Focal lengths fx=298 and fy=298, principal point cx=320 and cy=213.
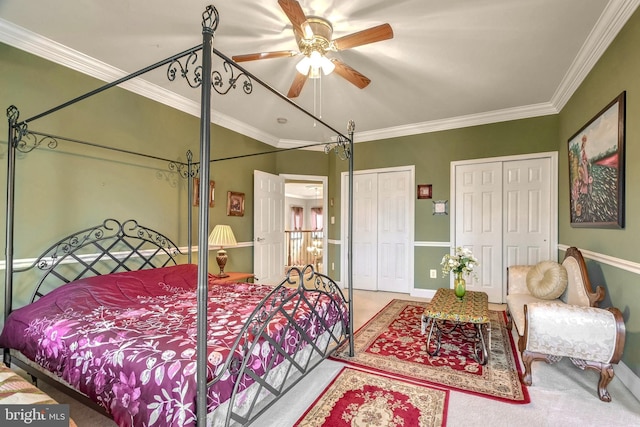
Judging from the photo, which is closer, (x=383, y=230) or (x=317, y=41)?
(x=317, y=41)

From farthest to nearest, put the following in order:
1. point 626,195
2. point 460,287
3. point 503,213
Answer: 1. point 503,213
2. point 460,287
3. point 626,195

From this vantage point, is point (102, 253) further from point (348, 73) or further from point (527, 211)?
point (527, 211)

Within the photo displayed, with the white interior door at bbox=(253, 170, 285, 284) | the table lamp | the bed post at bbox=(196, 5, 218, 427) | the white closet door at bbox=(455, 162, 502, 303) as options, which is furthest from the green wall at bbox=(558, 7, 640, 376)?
the white interior door at bbox=(253, 170, 285, 284)

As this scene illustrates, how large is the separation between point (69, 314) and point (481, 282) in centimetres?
477

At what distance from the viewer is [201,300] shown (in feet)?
4.15

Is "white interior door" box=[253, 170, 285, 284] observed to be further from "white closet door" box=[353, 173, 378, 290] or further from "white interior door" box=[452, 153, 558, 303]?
"white interior door" box=[452, 153, 558, 303]

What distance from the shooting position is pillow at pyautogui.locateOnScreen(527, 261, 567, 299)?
280 centimetres

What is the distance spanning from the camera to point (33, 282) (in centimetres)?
250

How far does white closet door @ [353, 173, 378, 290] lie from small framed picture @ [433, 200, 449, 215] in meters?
0.98

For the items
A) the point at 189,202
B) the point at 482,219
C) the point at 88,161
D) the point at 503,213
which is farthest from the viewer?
the point at 482,219

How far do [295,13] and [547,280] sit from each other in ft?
10.6

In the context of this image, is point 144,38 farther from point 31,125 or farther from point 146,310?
point 146,310

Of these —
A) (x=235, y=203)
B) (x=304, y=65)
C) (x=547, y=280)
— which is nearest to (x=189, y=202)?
(x=235, y=203)

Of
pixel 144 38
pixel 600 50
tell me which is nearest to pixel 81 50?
pixel 144 38
